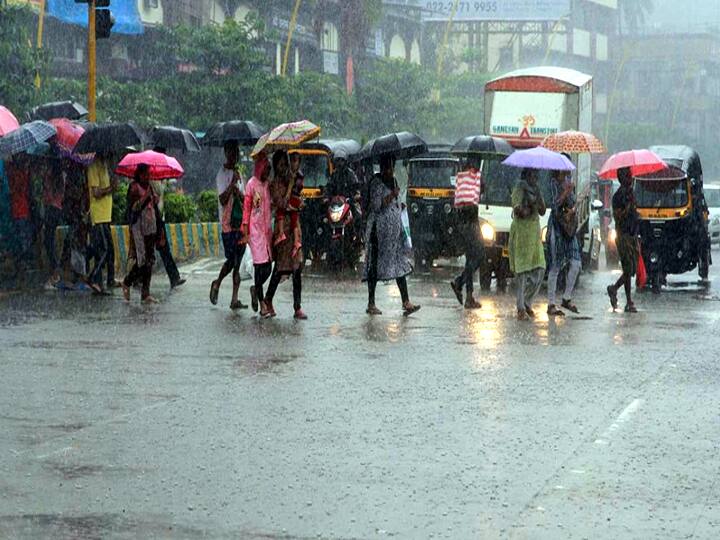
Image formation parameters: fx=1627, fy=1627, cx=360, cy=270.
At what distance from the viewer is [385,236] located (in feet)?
53.4

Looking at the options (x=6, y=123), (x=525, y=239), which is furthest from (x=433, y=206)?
(x=525, y=239)

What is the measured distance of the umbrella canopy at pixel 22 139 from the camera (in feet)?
56.1

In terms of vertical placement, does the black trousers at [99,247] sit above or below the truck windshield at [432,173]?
below

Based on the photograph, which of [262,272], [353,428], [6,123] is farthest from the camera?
[6,123]

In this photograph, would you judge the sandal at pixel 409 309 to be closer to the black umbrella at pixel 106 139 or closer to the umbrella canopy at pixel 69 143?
the black umbrella at pixel 106 139

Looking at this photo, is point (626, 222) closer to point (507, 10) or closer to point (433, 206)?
point (433, 206)

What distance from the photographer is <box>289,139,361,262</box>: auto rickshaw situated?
25.0 metres

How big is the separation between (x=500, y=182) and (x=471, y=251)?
5765 mm

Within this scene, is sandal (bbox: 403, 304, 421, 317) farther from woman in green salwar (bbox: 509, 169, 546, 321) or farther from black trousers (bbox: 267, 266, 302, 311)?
black trousers (bbox: 267, 266, 302, 311)

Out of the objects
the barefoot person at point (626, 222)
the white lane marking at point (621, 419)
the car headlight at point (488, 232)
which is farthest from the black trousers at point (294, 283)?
the car headlight at point (488, 232)

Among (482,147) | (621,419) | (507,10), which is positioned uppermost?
(507,10)

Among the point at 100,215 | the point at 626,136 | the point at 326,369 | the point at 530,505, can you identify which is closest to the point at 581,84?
the point at 100,215

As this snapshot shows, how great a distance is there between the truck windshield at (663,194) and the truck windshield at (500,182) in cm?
244

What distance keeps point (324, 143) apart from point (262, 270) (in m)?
11.8
